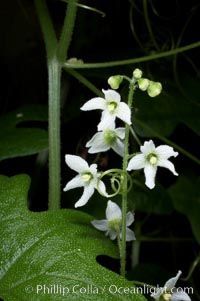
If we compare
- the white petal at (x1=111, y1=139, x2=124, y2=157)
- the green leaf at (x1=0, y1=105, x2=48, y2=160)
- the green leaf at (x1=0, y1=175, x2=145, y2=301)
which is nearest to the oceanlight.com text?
the green leaf at (x1=0, y1=175, x2=145, y2=301)

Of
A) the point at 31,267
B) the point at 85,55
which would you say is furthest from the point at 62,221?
the point at 85,55

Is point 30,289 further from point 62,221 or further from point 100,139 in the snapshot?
point 100,139

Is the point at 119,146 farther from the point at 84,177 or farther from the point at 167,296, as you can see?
the point at 167,296

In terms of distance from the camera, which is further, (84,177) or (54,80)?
(54,80)

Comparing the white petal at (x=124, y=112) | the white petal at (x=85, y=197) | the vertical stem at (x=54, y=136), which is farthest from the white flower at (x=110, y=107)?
the vertical stem at (x=54, y=136)

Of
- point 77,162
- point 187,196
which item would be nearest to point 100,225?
point 77,162

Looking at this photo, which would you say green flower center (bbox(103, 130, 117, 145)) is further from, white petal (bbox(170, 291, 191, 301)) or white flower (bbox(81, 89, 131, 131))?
white petal (bbox(170, 291, 191, 301))
